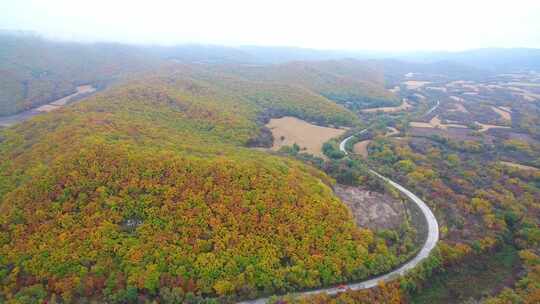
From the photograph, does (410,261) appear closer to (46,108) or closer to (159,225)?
(159,225)

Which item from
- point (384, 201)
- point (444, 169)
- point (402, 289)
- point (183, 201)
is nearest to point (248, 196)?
point (183, 201)

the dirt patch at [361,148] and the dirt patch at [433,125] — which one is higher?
the dirt patch at [433,125]

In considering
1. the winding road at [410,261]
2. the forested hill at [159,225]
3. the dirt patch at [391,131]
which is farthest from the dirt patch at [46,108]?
the dirt patch at [391,131]

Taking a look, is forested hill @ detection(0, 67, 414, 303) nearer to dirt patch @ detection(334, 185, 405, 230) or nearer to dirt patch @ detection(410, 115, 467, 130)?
dirt patch @ detection(334, 185, 405, 230)

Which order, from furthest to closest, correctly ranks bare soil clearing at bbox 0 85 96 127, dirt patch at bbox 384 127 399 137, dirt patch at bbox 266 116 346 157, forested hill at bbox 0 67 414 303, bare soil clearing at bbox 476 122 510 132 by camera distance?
1. bare soil clearing at bbox 476 122 510 132
2. bare soil clearing at bbox 0 85 96 127
3. dirt patch at bbox 384 127 399 137
4. dirt patch at bbox 266 116 346 157
5. forested hill at bbox 0 67 414 303

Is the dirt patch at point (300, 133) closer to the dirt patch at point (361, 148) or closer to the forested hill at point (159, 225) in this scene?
the dirt patch at point (361, 148)

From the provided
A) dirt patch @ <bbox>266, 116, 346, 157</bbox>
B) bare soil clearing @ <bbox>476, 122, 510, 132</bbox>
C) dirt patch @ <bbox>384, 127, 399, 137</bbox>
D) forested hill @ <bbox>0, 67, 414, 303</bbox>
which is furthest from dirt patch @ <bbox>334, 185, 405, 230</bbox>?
bare soil clearing @ <bbox>476, 122, 510, 132</bbox>

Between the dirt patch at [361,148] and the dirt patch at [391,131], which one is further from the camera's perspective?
the dirt patch at [391,131]
